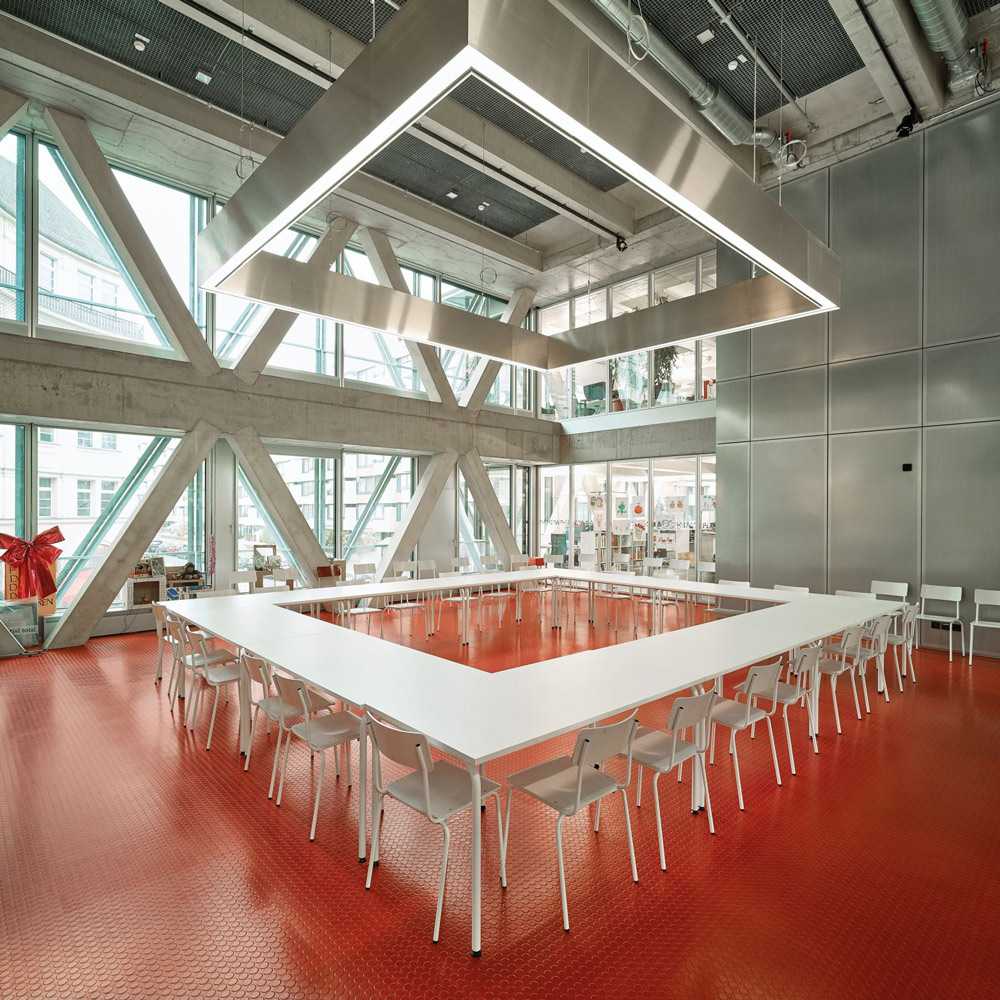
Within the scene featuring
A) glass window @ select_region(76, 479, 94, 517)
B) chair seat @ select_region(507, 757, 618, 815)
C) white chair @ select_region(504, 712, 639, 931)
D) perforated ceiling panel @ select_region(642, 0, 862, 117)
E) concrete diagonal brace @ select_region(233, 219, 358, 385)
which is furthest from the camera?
concrete diagonal brace @ select_region(233, 219, 358, 385)

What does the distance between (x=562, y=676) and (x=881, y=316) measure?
7831mm

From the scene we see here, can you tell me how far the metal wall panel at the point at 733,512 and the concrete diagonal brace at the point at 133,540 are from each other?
27.4 ft

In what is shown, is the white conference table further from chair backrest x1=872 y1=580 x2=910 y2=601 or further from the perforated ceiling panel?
the perforated ceiling panel

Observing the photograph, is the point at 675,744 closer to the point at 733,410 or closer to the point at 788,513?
the point at 788,513

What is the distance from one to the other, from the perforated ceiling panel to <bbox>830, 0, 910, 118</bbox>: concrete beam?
0.32 m

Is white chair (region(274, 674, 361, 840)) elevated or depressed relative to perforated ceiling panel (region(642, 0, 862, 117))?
depressed

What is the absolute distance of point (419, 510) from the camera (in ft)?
40.4

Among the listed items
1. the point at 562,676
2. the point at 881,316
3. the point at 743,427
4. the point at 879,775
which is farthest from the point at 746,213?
the point at 743,427

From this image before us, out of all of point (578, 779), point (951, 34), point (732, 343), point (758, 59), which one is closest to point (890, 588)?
point (732, 343)

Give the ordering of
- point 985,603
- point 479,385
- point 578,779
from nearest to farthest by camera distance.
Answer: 1. point 578,779
2. point 985,603
3. point 479,385

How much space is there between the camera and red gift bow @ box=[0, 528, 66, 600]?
24.7 feet

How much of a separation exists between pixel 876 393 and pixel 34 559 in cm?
1147

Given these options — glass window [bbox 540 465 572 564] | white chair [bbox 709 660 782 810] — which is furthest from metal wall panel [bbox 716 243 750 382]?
white chair [bbox 709 660 782 810]

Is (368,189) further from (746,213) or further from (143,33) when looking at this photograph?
(746,213)
